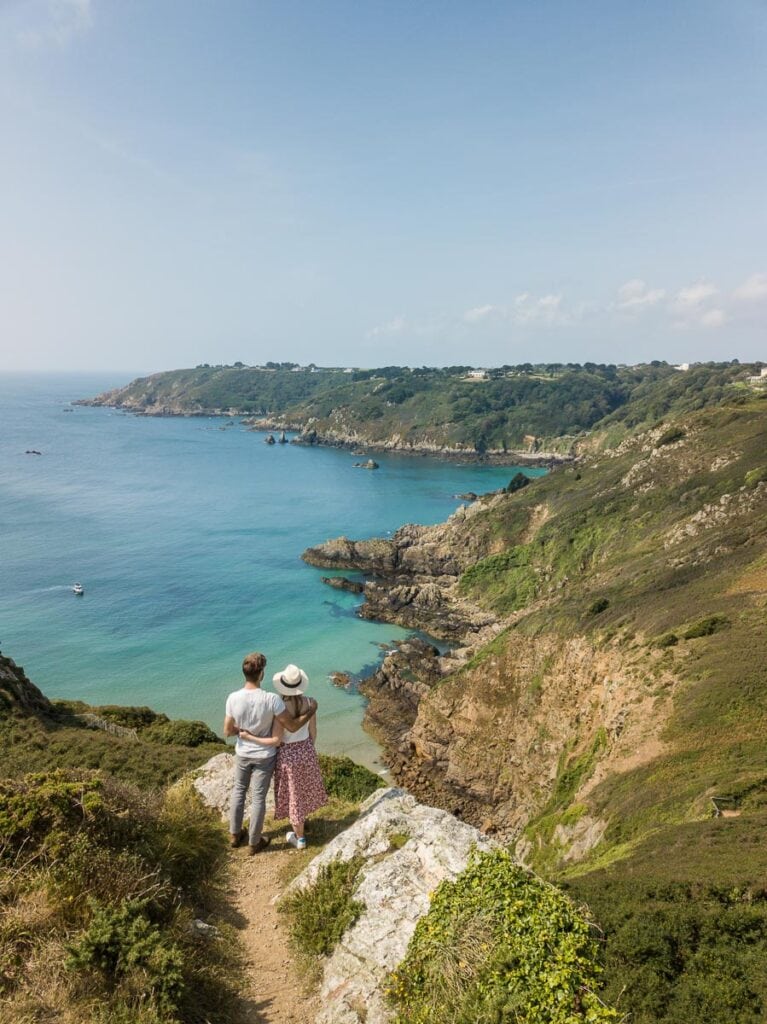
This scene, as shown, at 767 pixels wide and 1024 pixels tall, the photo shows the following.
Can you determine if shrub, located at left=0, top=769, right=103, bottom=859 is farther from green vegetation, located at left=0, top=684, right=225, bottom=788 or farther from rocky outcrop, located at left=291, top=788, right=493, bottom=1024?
green vegetation, located at left=0, top=684, right=225, bottom=788

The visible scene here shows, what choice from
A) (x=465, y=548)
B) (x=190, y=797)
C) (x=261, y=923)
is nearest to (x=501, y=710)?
(x=190, y=797)

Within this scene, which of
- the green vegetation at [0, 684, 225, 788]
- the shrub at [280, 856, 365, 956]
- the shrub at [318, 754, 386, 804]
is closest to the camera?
the shrub at [280, 856, 365, 956]

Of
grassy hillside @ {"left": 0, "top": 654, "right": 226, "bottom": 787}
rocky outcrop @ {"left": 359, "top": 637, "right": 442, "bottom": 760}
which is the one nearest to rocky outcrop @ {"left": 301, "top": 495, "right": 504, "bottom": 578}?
rocky outcrop @ {"left": 359, "top": 637, "right": 442, "bottom": 760}

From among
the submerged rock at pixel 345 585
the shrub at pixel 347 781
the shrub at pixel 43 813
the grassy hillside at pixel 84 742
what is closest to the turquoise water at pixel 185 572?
the submerged rock at pixel 345 585

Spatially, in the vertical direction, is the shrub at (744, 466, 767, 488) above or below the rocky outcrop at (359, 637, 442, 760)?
above

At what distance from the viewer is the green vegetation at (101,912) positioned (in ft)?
15.7

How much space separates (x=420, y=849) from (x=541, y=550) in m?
51.8

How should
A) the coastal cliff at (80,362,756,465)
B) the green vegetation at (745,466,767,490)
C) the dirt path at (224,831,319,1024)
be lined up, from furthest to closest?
the coastal cliff at (80,362,756,465) < the green vegetation at (745,466,767,490) < the dirt path at (224,831,319,1024)

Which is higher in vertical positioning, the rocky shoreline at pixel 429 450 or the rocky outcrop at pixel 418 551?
the rocky shoreline at pixel 429 450

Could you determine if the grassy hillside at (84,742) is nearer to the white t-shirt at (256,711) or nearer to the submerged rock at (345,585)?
the white t-shirt at (256,711)

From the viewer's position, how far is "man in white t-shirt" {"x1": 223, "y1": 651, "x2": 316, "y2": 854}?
25.7 feet

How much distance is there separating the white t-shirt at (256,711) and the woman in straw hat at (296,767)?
0.56 ft

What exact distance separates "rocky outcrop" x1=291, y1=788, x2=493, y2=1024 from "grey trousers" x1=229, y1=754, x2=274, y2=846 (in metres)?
1.06

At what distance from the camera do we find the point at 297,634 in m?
51.5
